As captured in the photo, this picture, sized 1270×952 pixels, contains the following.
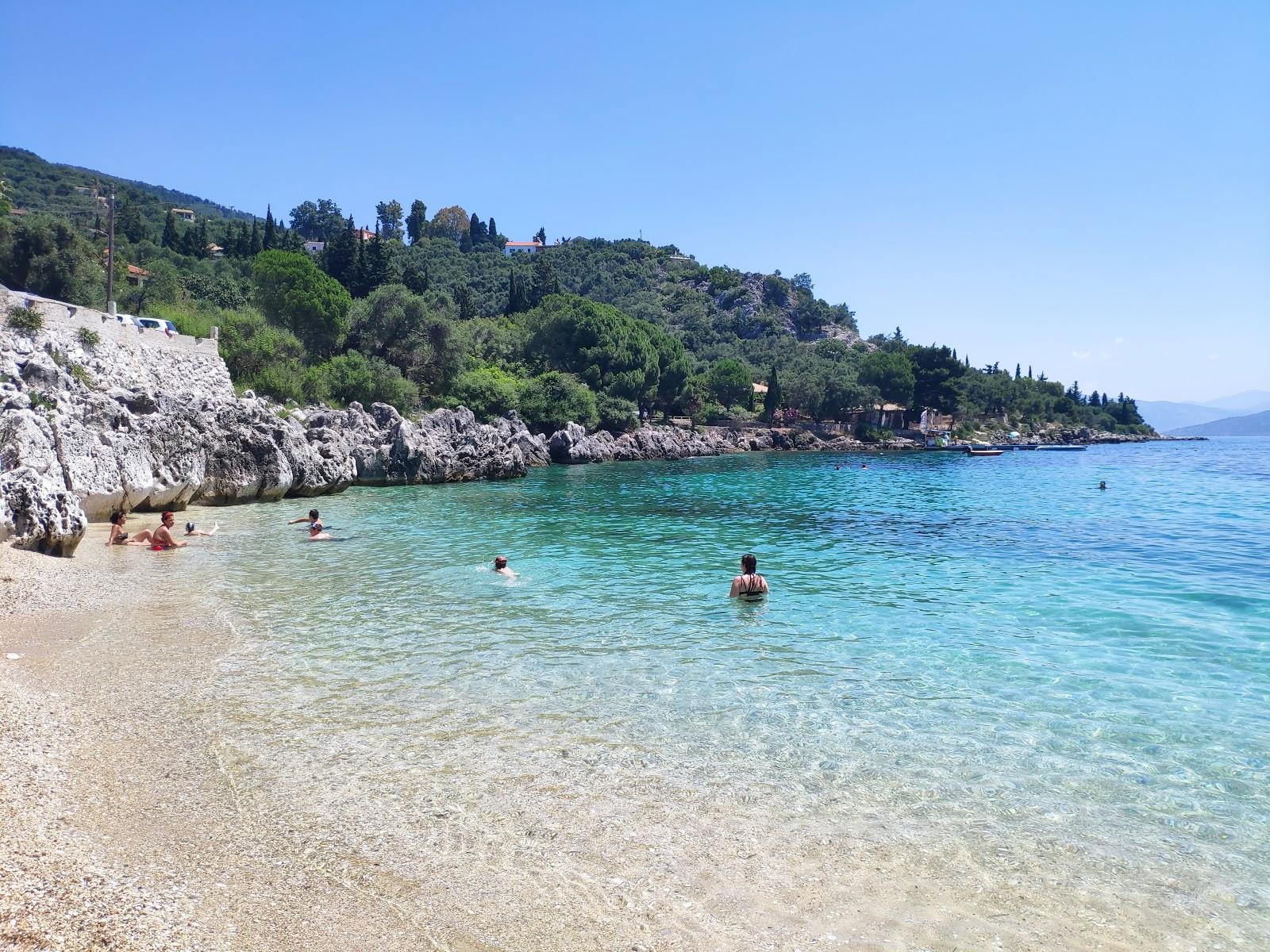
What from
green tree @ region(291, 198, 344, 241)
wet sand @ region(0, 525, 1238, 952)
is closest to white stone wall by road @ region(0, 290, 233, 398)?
wet sand @ region(0, 525, 1238, 952)

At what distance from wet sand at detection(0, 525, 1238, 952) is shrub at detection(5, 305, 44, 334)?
25.6 m

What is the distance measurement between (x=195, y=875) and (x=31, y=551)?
15.0 meters

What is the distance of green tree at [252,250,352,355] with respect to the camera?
5838cm

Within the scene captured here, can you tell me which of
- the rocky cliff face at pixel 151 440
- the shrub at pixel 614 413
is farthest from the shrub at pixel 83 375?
the shrub at pixel 614 413

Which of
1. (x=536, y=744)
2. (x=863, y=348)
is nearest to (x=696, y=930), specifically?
(x=536, y=744)

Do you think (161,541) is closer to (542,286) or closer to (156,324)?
(156,324)

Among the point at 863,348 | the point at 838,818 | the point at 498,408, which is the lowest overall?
the point at 838,818

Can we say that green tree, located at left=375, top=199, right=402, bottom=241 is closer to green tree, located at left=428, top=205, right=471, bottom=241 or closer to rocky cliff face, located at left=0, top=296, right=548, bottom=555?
green tree, located at left=428, top=205, right=471, bottom=241

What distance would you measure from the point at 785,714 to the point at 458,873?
15.7ft

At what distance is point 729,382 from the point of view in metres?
99.9

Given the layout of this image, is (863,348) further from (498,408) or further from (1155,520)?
(1155,520)

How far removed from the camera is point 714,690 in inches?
416

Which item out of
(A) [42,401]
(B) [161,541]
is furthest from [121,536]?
(A) [42,401]

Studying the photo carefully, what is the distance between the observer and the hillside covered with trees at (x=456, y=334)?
5247 centimetres
